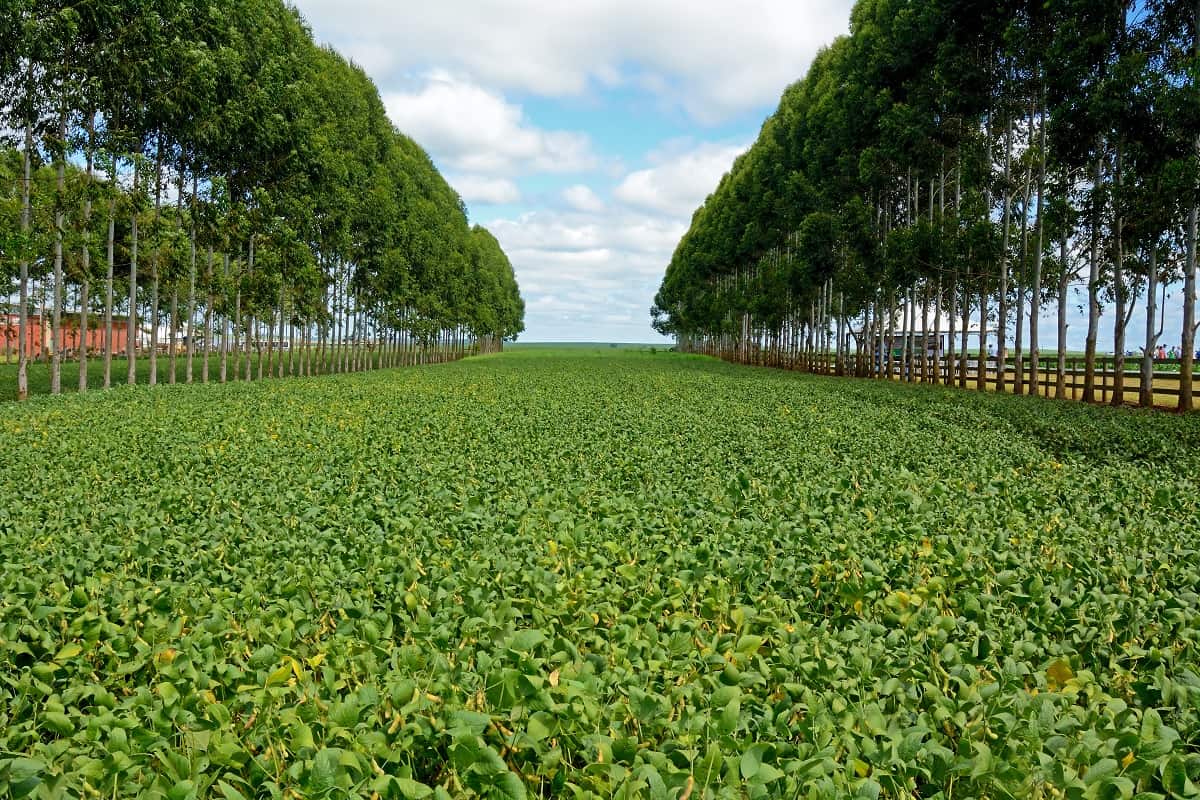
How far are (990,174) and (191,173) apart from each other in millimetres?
30125

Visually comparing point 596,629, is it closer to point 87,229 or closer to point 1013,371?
point 87,229

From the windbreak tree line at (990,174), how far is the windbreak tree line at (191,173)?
2538cm

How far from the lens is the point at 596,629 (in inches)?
177

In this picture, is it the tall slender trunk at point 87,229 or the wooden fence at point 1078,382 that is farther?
the wooden fence at point 1078,382

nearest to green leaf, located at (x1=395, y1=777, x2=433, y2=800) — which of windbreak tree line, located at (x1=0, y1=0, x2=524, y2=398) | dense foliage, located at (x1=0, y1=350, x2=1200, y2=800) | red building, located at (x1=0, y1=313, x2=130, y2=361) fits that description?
dense foliage, located at (x1=0, y1=350, x2=1200, y2=800)

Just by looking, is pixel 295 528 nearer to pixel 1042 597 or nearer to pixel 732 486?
pixel 732 486

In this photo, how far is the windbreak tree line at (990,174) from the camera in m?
19.9

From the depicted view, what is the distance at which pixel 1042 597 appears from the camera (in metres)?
4.98

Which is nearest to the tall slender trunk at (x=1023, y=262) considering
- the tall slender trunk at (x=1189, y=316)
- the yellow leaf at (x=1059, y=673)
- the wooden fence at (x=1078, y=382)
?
the wooden fence at (x=1078, y=382)

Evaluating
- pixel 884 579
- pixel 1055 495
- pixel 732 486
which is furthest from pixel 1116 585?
pixel 732 486

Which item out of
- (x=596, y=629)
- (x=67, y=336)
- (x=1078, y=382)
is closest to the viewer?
(x=596, y=629)

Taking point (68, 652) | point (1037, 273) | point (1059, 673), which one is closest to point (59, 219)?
point (68, 652)

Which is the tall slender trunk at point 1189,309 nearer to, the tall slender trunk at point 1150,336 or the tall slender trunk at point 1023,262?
the tall slender trunk at point 1150,336

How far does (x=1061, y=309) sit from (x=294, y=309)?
114 feet
